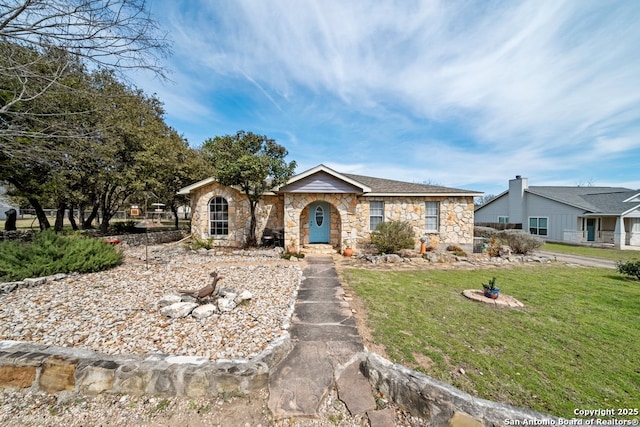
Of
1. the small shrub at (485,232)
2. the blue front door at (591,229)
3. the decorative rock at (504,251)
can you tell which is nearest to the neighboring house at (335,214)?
the decorative rock at (504,251)

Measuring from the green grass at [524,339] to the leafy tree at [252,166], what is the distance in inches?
243

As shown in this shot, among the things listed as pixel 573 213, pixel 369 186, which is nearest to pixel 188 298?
pixel 369 186

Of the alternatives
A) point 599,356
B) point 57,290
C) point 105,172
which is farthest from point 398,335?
point 105,172

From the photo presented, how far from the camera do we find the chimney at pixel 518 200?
2033 cm

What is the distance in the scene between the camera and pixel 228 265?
864 centimetres

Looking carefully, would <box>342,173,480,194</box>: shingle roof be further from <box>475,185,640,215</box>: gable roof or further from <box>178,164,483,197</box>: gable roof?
<box>475,185,640,215</box>: gable roof

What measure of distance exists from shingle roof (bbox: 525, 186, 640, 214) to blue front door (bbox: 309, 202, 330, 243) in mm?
19148

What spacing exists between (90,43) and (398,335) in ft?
26.7

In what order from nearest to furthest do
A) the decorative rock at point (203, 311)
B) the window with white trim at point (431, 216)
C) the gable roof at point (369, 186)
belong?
the decorative rock at point (203, 311) < the gable roof at point (369, 186) < the window with white trim at point (431, 216)

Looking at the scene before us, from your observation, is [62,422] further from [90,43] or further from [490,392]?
[90,43]

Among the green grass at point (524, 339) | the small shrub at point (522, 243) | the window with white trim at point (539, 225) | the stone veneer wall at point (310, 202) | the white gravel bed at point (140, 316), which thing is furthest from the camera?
the window with white trim at point (539, 225)

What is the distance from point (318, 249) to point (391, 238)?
3.66m

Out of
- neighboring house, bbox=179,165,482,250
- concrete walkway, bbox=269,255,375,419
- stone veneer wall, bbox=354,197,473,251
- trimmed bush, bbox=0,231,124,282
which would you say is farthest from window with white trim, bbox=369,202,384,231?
trimmed bush, bbox=0,231,124,282

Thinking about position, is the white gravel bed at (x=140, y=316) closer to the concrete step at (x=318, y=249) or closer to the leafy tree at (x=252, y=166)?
the concrete step at (x=318, y=249)
